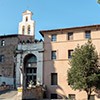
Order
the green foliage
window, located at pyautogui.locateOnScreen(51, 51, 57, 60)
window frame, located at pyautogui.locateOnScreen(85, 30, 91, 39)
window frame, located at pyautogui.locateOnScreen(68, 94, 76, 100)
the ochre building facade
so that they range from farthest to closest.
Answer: window, located at pyautogui.locateOnScreen(51, 51, 57, 60)
window frame, located at pyautogui.locateOnScreen(85, 30, 91, 39)
the ochre building facade
window frame, located at pyautogui.locateOnScreen(68, 94, 76, 100)
the green foliage

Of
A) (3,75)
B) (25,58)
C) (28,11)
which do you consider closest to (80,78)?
(25,58)

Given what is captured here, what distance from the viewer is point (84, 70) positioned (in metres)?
37.1

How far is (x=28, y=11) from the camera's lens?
8500cm

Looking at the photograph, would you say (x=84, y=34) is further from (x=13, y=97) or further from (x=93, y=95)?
(x=13, y=97)

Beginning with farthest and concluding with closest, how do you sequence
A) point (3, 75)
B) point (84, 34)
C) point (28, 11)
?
1. point (28, 11)
2. point (3, 75)
3. point (84, 34)

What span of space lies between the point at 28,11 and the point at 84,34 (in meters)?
44.5

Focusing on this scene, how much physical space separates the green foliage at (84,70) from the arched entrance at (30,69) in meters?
9.55

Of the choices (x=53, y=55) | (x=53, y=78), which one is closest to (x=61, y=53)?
(x=53, y=55)

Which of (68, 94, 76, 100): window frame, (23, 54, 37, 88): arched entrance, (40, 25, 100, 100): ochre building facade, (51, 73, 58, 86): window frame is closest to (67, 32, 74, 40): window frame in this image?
(40, 25, 100, 100): ochre building facade

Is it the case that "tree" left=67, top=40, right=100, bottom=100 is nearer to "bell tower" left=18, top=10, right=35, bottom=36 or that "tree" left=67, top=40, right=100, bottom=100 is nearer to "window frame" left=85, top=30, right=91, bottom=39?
"window frame" left=85, top=30, right=91, bottom=39

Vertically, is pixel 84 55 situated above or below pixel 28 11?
below

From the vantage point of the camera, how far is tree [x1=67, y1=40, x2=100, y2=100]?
121ft

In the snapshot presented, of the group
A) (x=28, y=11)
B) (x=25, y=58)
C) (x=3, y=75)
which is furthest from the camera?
(x=28, y=11)

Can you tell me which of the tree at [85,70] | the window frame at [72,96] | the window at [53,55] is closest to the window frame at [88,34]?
the tree at [85,70]
